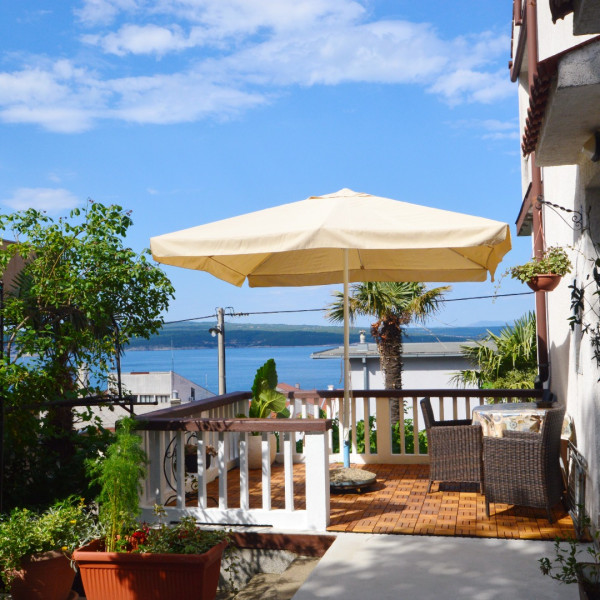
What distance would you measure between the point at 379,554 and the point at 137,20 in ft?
24.1

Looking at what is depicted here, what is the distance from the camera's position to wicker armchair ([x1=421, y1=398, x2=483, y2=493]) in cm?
568

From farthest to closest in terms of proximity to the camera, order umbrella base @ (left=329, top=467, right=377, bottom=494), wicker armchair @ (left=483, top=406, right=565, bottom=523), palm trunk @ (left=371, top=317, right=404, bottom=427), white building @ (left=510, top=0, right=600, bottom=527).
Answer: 1. palm trunk @ (left=371, top=317, right=404, bottom=427)
2. umbrella base @ (left=329, top=467, right=377, bottom=494)
3. wicker armchair @ (left=483, top=406, right=565, bottom=523)
4. white building @ (left=510, top=0, right=600, bottom=527)

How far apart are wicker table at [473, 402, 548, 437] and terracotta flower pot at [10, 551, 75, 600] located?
336 centimetres

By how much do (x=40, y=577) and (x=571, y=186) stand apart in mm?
4458

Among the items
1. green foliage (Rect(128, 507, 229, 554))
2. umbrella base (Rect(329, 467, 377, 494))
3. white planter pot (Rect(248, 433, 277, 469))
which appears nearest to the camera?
green foliage (Rect(128, 507, 229, 554))

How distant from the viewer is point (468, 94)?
13992mm

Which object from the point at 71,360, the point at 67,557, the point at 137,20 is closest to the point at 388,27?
the point at 137,20

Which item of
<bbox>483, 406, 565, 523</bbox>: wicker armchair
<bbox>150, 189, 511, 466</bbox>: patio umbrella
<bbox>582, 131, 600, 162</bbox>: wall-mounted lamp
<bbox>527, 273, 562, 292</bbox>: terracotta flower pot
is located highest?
<bbox>582, 131, 600, 162</bbox>: wall-mounted lamp

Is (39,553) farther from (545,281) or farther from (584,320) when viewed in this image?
(545,281)

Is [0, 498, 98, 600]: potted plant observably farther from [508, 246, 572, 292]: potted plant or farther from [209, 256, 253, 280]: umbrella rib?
[508, 246, 572, 292]: potted plant

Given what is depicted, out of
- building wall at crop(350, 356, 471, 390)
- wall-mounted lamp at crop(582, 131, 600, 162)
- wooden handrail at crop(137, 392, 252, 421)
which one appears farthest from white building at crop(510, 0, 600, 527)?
building wall at crop(350, 356, 471, 390)

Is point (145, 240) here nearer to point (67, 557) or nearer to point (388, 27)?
point (67, 557)

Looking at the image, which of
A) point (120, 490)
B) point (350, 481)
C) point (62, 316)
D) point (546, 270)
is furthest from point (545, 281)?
point (62, 316)

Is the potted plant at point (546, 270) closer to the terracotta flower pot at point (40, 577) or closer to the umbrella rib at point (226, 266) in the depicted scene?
the umbrella rib at point (226, 266)
